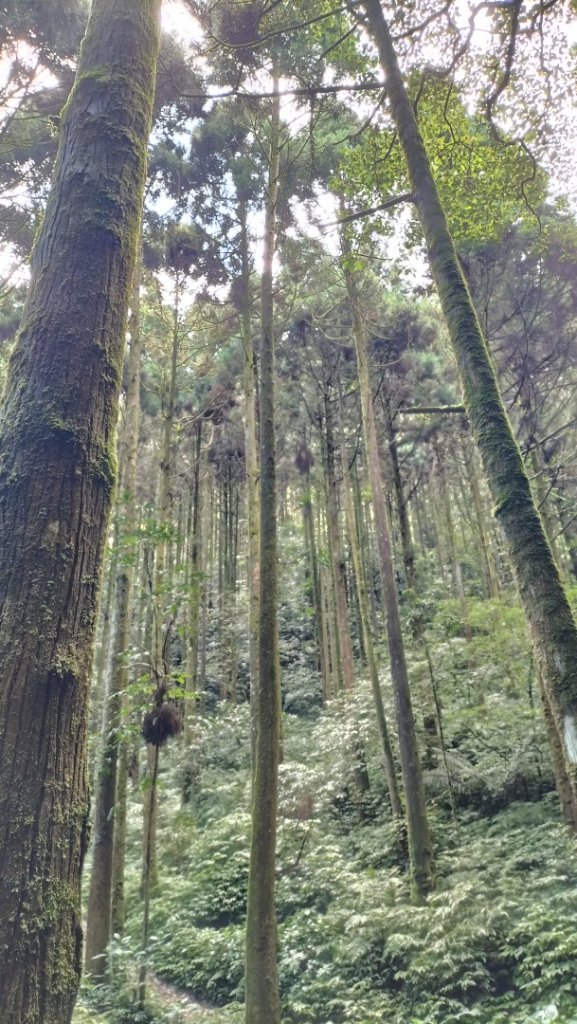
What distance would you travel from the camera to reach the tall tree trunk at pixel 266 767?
4.52 meters

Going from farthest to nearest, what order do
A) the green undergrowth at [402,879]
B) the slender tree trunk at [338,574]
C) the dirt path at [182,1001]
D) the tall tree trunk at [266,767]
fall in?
the slender tree trunk at [338,574], the dirt path at [182,1001], the green undergrowth at [402,879], the tall tree trunk at [266,767]

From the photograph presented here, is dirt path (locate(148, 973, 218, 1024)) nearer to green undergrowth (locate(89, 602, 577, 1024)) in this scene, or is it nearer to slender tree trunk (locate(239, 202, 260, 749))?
green undergrowth (locate(89, 602, 577, 1024))

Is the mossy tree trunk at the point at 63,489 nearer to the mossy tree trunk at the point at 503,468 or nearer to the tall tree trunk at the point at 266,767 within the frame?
the mossy tree trunk at the point at 503,468

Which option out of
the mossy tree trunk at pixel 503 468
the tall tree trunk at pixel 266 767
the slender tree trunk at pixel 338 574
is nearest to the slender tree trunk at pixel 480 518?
the slender tree trunk at pixel 338 574

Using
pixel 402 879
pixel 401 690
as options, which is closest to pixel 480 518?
pixel 401 690

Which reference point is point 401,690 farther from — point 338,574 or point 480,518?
point 480,518

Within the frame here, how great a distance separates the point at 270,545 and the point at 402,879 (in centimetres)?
469

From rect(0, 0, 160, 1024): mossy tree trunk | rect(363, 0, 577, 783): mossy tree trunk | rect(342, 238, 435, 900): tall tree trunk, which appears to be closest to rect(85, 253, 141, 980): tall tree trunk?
rect(342, 238, 435, 900): tall tree trunk

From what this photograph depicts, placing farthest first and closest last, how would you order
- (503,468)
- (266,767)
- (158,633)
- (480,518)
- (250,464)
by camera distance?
(480,518), (250,464), (158,633), (266,767), (503,468)

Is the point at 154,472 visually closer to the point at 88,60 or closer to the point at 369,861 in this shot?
the point at 369,861

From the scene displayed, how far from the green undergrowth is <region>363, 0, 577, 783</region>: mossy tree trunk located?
3.37 meters

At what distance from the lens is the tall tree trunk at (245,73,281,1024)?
452 cm

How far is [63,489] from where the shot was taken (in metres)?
1.48

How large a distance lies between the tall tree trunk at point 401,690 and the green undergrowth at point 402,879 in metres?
0.35
